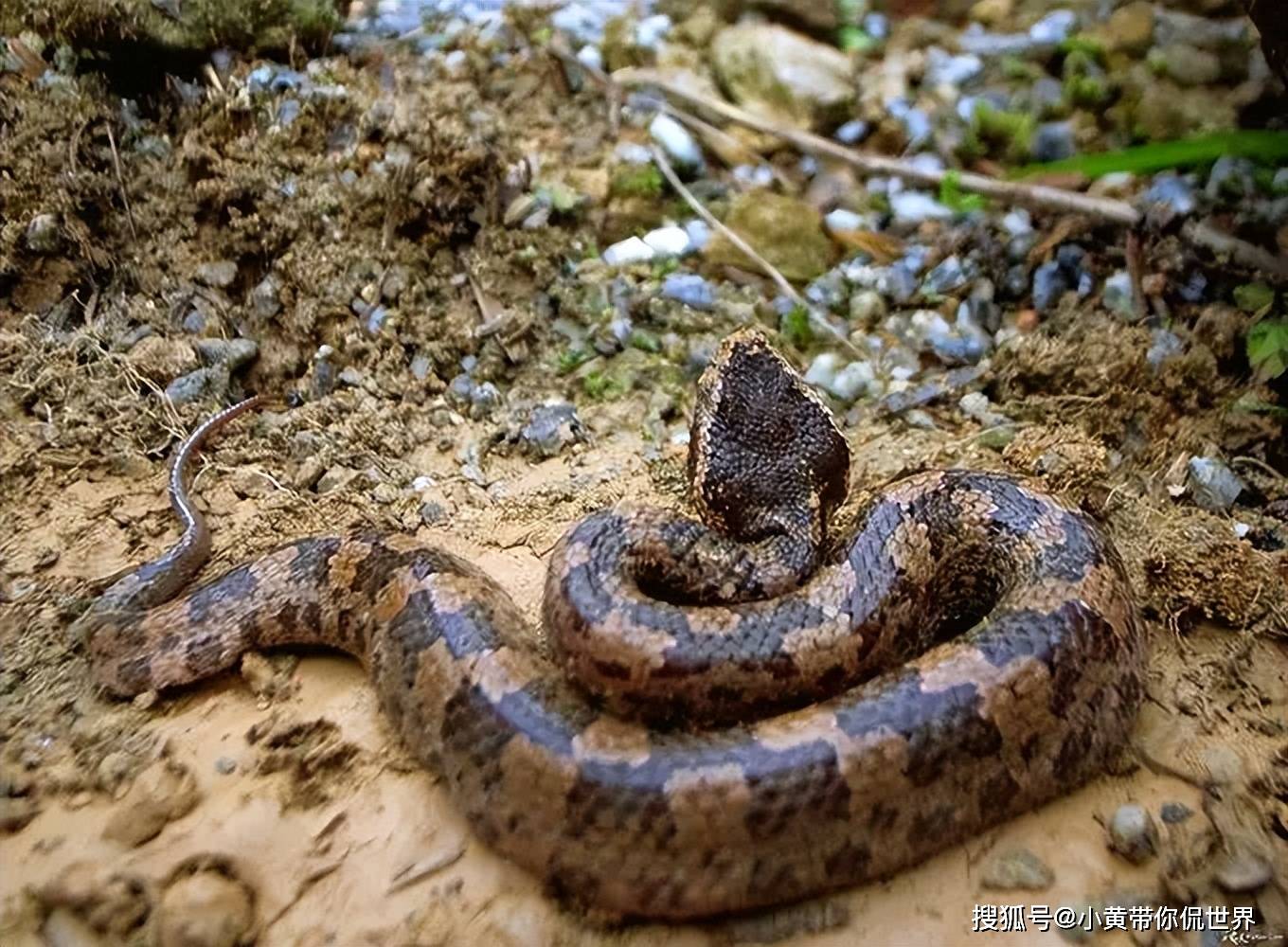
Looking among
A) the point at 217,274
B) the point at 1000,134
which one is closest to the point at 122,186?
the point at 217,274

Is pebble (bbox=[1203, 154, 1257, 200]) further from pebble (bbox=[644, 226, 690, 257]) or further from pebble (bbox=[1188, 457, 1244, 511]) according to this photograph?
pebble (bbox=[644, 226, 690, 257])

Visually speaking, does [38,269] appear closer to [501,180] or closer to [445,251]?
[445,251]

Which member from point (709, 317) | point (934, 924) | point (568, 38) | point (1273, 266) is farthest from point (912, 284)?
point (934, 924)

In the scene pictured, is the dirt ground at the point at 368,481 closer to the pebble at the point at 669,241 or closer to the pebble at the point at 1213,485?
the pebble at the point at 1213,485

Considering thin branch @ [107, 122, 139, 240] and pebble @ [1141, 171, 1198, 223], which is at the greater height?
thin branch @ [107, 122, 139, 240]

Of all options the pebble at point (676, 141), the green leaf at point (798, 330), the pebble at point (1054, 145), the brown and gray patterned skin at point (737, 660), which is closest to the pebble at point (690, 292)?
the green leaf at point (798, 330)

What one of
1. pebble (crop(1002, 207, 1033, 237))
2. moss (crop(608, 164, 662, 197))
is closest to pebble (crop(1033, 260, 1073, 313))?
pebble (crop(1002, 207, 1033, 237))
